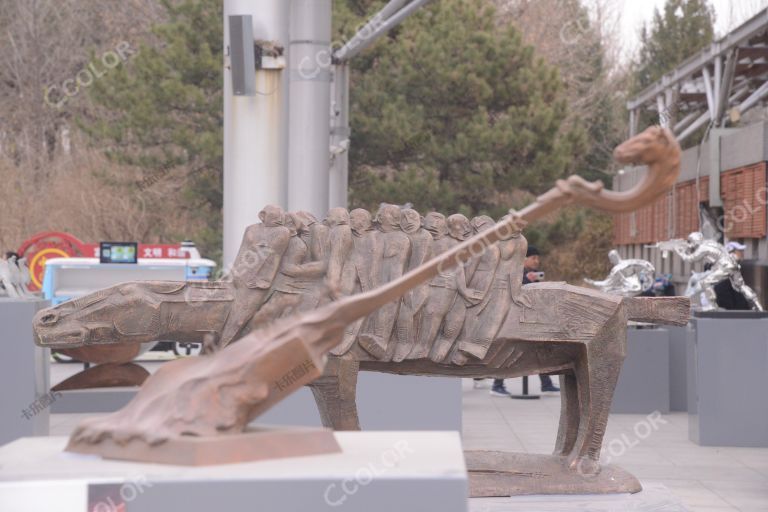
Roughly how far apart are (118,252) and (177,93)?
515 centimetres

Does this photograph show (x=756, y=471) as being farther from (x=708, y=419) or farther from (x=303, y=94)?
(x=303, y=94)

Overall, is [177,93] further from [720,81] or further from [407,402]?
[407,402]

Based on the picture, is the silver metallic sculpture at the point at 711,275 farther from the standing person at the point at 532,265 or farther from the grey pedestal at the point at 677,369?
the standing person at the point at 532,265

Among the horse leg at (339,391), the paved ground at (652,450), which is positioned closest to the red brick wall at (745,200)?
the paved ground at (652,450)

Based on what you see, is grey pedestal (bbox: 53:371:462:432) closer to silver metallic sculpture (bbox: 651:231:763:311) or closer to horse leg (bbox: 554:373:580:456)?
horse leg (bbox: 554:373:580:456)

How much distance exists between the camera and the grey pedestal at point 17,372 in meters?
8.91

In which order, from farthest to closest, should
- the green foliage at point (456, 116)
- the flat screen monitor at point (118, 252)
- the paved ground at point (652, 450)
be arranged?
the green foliage at point (456, 116)
the flat screen monitor at point (118, 252)
the paved ground at point (652, 450)

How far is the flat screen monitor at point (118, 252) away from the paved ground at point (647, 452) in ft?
15.8

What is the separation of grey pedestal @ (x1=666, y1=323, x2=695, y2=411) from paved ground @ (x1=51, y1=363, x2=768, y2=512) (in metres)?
0.37

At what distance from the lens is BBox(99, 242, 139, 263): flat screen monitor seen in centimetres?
1709

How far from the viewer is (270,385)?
4402 millimetres

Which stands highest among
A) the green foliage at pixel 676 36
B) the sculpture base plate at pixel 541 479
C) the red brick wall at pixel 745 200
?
the green foliage at pixel 676 36

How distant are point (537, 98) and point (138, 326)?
16.4m

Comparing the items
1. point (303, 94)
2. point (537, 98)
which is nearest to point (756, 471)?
point (303, 94)
